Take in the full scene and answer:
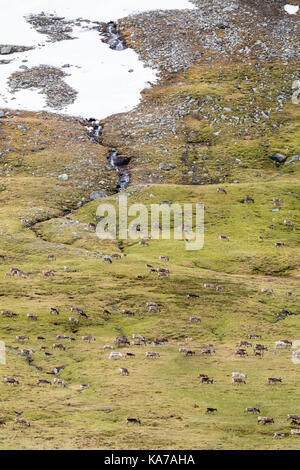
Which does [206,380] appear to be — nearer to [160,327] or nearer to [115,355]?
[115,355]

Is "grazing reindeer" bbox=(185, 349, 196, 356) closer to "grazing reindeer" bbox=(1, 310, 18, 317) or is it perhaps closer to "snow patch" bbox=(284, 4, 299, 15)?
"grazing reindeer" bbox=(1, 310, 18, 317)

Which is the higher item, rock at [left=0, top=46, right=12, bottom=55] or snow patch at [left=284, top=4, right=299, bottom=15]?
snow patch at [left=284, top=4, right=299, bottom=15]

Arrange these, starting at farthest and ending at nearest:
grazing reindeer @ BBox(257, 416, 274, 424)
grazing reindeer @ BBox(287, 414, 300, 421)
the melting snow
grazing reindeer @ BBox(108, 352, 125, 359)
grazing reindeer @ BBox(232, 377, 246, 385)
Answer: the melting snow
grazing reindeer @ BBox(108, 352, 125, 359)
grazing reindeer @ BBox(232, 377, 246, 385)
grazing reindeer @ BBox(287, 414, 300, 421)
grazing reindeer @ BBox(257, 416, 274, 424)

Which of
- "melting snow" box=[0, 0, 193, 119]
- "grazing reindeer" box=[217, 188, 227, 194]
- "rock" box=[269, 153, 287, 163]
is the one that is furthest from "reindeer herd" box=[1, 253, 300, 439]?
"melting snow" box=[0, 0, 193, 119]

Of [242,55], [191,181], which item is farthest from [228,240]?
[242,55]

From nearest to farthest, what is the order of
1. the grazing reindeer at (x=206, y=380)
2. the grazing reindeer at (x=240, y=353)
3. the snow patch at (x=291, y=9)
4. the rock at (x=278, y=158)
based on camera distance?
the grazing reindeer at (x=206, y=380), the grazing reindeer at (x=240, y=353), the rock at (x=278, y=158), the snow patch at (x=291, y=9)

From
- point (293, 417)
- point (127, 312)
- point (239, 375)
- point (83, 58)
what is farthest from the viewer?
point (83, 58)

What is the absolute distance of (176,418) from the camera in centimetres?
4081

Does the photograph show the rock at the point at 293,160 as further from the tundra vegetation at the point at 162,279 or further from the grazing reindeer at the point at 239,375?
the grazing reindeer at the point at 239,375

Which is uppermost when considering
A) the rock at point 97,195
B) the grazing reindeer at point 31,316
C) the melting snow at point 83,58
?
the melting snow at point 83,58

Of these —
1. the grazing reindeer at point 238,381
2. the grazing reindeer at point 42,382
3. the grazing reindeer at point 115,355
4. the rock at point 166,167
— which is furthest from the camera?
the rock at point 166,167

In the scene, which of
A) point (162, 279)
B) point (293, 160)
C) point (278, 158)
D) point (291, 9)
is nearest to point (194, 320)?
point (162, 279)

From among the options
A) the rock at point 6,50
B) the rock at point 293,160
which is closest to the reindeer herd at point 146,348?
the rock at point 293,160

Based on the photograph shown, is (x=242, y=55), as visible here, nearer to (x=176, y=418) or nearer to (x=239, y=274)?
(x=239, y=274)
